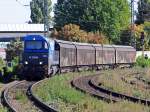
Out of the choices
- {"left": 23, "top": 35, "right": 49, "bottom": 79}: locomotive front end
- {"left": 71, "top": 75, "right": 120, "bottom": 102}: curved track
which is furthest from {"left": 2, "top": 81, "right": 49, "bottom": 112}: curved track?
{"left": 23, "top": 35, "right": 49, "bottom": 79}: locomotive front end

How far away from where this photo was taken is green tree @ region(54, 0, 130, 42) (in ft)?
328

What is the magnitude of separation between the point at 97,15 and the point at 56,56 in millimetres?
63175

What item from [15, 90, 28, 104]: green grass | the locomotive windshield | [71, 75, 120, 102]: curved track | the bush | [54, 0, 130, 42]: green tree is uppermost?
[54, 0, 130, 42]: green tree

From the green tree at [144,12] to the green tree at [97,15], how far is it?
2302 centimetres

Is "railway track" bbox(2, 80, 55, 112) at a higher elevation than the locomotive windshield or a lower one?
lower

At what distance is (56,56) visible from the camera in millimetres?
37656

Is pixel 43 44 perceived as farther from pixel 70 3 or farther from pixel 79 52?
pixel 70 3

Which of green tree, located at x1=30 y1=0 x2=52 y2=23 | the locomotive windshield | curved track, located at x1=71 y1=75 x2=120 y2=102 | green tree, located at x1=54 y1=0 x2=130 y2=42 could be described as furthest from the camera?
green tree, located at x1=30 y1=0 x2=52 y2=23

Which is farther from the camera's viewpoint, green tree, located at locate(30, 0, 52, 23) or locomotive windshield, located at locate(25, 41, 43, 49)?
green tree, located at locate(30, 0, 52, 23)

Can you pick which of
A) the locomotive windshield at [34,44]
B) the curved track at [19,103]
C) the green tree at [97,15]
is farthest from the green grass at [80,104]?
the green tree at [97,15]

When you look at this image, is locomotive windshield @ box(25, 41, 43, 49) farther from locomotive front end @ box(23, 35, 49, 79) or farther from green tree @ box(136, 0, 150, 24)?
green tree @ box(136, 0, 150, 24)

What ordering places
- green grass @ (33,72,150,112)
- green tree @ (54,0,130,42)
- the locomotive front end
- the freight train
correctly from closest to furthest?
green grass @ (33,72,150,112), the locomotive front end, the freight train, green tree @ (54,0,130,42)

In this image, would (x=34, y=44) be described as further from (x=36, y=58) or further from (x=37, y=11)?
(x=37, y=11)

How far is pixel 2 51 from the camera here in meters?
84.5
